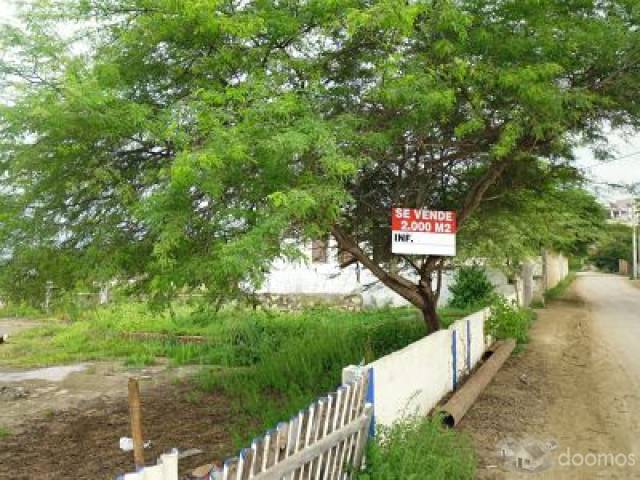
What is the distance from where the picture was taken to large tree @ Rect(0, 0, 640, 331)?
5.78 metres

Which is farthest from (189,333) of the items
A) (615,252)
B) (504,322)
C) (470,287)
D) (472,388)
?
(615,252)

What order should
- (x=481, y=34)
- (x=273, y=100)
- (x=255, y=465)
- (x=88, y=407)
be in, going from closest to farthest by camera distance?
(x=255, y=465)
(x=273, y=100)
(x=481, y=34)
(x=88, y=407)

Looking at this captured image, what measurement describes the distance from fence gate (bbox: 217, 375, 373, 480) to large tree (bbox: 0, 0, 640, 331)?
1.38m

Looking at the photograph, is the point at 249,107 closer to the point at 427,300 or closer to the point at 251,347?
the point at 427,300

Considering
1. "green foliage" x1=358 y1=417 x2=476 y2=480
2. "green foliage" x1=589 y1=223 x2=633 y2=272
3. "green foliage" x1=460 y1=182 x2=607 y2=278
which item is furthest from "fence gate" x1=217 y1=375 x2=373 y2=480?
"green foliage" x1=589 y1=223 x2=633 y2=272

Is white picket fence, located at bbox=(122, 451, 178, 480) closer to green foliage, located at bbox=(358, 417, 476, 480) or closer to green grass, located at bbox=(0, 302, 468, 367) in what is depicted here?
green foliage, located at bbox=(358, 417, 476, 480)

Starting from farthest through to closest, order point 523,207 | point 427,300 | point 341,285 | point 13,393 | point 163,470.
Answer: point 341,285
point 523,207
point 13,393
point 427,300
point 163,470

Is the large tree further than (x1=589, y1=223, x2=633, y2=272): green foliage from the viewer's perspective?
No

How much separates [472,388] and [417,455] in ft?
11.6

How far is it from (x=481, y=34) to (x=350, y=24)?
2062 millimetres

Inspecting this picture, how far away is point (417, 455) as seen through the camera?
543cm

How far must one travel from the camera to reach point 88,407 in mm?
10125

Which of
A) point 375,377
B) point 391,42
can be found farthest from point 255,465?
point 391,42

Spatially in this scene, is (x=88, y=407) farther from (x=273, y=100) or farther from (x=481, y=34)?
(x=481, y=34)
